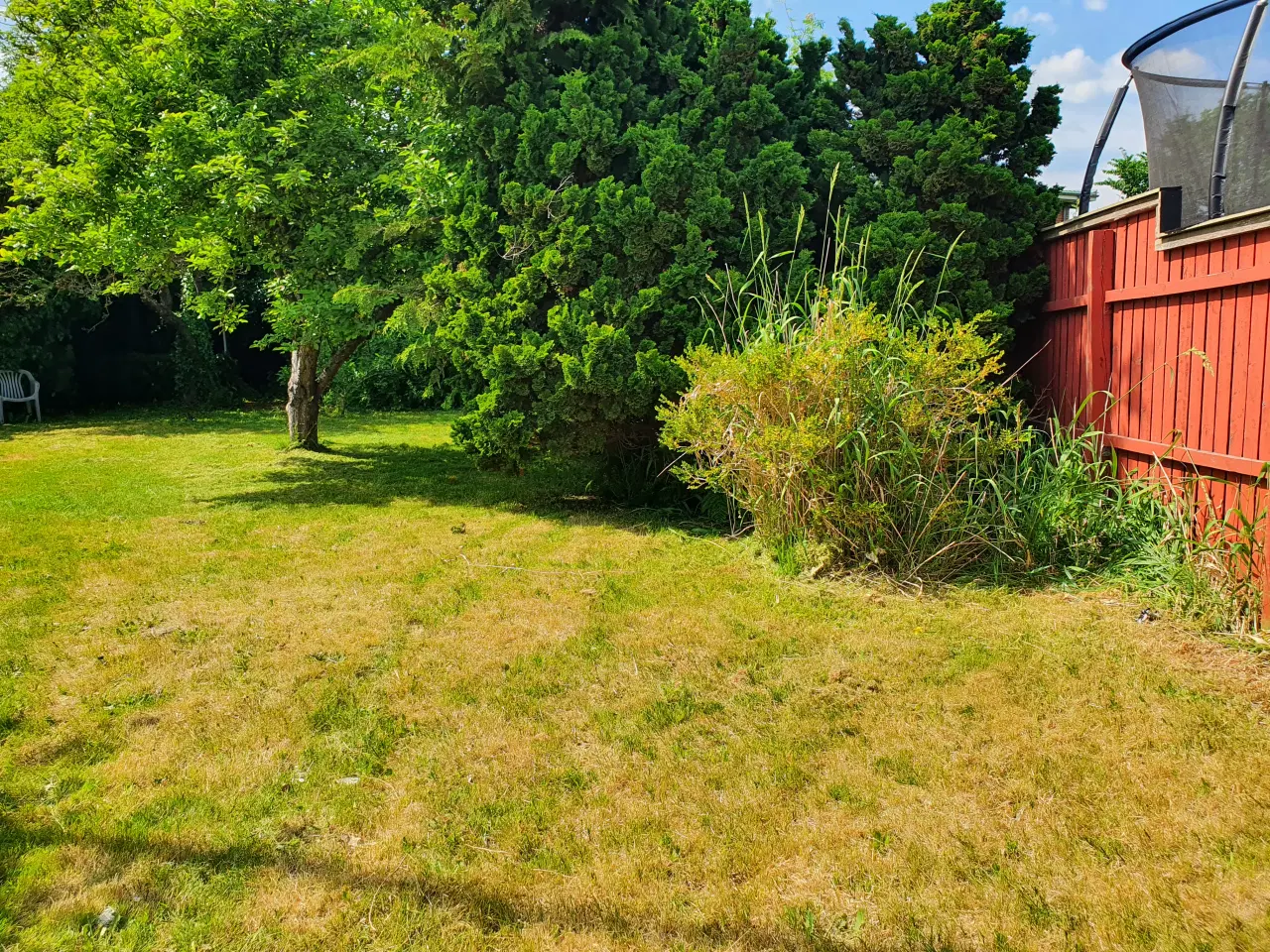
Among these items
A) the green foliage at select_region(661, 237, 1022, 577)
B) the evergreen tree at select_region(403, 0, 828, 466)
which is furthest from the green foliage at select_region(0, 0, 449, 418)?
the green foliage at select_region(661, 237, 1022, 577)

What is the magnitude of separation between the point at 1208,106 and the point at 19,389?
1468 centimetres

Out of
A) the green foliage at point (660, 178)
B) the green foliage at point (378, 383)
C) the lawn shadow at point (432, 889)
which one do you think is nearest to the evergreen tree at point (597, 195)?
the green foliage at point (660, 178)

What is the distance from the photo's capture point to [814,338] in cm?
490

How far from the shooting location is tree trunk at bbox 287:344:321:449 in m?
9.55

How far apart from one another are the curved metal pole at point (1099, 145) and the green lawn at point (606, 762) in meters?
2.89

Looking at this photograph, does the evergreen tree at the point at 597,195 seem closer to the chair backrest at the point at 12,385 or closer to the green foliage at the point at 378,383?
the green foliage at the point at 378,383

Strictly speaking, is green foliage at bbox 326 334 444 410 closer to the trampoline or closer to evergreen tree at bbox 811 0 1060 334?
evergreen tree at bbox 811 0 1060 334

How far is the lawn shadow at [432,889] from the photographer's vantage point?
6.99 feet

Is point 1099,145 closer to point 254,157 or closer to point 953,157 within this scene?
point 953,157

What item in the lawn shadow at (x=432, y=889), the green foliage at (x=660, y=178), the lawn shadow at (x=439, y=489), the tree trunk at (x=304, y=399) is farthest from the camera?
the tree trunk at (x=304, y=399)

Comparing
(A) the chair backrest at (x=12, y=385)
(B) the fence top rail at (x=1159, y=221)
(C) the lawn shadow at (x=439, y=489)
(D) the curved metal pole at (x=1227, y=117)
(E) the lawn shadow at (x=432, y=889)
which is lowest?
(E) the lawn shadow at (x=432, y=889)

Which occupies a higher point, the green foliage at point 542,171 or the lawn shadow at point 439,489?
the green foliage at point 542,171

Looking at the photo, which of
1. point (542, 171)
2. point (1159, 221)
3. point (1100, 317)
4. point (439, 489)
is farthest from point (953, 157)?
point (439, 489)

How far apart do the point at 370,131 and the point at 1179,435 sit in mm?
6859
